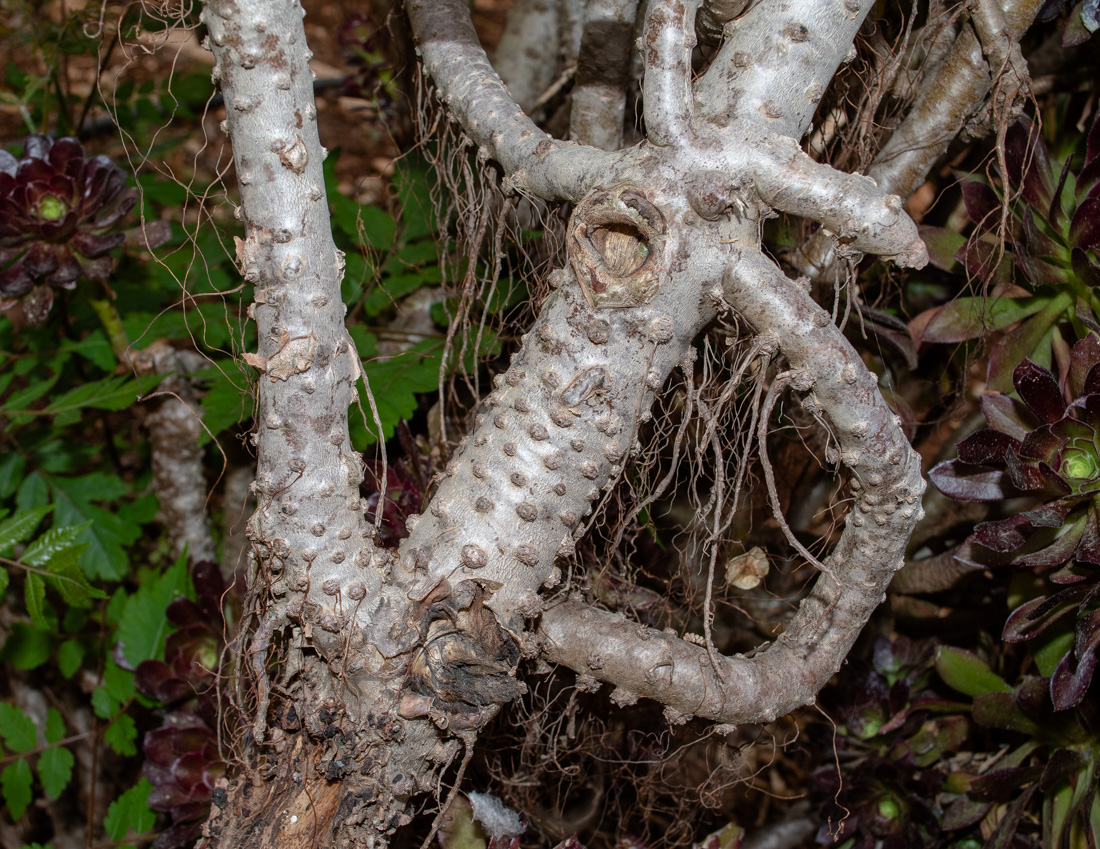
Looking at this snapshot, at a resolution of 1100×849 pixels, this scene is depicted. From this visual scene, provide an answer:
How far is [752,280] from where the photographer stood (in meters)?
0.90

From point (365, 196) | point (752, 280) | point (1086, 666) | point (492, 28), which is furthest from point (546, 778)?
point (492, 28)

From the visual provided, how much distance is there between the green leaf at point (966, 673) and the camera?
142cm

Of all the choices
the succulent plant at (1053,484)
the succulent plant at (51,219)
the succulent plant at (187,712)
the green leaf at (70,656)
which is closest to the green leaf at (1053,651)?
the succulent plant at (1053,484)

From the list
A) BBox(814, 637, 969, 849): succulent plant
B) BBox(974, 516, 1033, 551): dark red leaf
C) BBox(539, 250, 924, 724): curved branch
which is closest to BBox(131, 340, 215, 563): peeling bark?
BBox(539, 250, 924, 724): curved branch

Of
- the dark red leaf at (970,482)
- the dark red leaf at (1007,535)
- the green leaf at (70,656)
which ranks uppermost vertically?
the dark red leaf at (970,482)

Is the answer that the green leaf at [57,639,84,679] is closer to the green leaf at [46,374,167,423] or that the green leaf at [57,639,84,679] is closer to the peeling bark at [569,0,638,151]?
the green leaf at [46,374,167,423]

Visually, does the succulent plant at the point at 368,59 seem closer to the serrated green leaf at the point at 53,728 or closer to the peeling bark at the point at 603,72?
the peeling bark at the point at 603,72

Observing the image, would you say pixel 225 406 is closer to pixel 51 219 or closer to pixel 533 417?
pixel 51 219

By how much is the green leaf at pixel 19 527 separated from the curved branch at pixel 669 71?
48.3 inches

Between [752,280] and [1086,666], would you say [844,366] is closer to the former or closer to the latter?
[752,280]

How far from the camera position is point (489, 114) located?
1.04 metres

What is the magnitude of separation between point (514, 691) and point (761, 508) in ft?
2.27

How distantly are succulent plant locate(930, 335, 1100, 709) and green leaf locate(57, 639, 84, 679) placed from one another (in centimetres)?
177

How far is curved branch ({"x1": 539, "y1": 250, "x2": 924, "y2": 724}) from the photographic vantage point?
90cm
